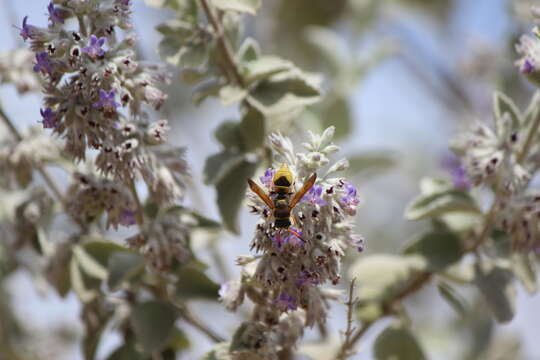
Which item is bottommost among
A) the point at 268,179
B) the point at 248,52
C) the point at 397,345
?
the point at 397,345

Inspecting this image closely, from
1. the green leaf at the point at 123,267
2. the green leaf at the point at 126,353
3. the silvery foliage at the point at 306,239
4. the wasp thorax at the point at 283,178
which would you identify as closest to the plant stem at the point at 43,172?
the green leaf at the point at 123,267

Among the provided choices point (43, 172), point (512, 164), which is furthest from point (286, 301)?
point (43, 172)

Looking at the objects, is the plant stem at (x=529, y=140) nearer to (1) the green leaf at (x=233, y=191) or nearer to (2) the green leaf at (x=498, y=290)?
(2) the green leaf at (x=498, y=290)

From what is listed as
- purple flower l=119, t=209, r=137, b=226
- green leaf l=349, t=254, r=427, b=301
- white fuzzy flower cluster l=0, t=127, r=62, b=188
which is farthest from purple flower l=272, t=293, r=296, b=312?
white fuzzy flower cluster l=0, t=127, r=62, b=188

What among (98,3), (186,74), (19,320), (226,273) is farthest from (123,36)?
(19,320)

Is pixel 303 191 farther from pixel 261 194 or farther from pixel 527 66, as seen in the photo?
pixel 527 66

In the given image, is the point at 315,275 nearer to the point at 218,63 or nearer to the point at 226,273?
the point at 218,63
